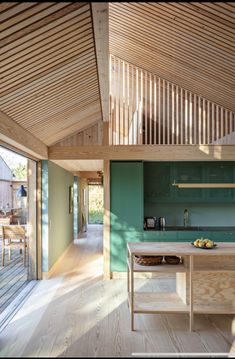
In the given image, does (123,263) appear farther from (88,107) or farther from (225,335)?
(88,107)

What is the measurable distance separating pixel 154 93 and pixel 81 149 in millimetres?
1751

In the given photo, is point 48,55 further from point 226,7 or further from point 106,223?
point 106,223

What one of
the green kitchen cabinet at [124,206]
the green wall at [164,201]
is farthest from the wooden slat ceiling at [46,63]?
the green wall at [164,201]

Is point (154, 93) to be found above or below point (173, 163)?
above

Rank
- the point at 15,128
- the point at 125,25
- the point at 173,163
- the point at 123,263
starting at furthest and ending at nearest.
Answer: the point at 173,163, the point at 123,263, the point at 125,25, the point at 15,128

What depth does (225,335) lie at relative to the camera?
3160 millimetres

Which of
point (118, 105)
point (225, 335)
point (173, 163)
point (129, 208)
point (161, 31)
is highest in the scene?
point (161, 31)

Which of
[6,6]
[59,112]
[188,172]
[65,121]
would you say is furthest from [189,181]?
[6,6]

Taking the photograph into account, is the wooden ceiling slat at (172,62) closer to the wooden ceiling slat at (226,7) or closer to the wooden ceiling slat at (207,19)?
the wooden ceiling slat at (207,19)

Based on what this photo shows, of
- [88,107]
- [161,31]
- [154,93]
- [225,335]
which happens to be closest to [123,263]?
[225,335]

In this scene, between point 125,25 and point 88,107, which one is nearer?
point 125,25

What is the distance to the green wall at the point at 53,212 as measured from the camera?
5121 millimetres

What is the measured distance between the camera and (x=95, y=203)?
47.0ft

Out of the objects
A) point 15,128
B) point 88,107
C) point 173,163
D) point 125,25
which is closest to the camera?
point 15,128
